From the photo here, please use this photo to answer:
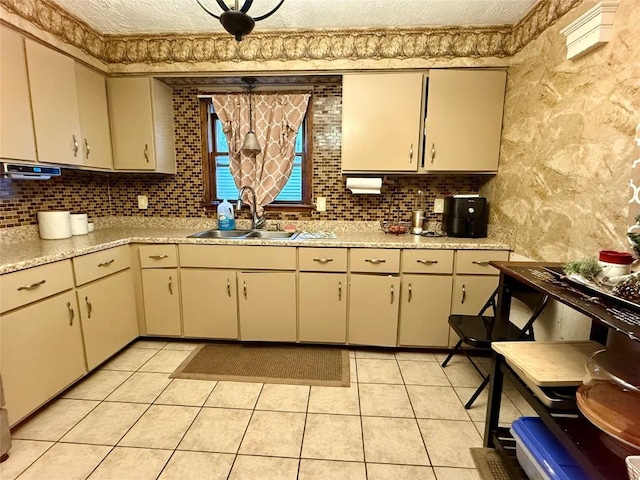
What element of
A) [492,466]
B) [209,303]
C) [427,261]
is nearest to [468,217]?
[427,261]

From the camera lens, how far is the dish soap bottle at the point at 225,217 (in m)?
2.87

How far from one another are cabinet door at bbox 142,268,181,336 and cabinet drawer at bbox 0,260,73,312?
0.64 metres

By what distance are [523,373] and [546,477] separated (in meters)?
0.31

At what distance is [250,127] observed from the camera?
2.86 metres

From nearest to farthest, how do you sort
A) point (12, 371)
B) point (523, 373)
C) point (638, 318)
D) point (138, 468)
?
point (638, 318), point (523, 373), point (138, 468), point (12, 371)

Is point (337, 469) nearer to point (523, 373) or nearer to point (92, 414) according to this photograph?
point (523, 373)

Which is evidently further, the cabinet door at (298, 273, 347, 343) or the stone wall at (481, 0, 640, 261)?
the cabinet door at (298, 273, 347, 343)

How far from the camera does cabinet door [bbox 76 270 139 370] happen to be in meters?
2.07

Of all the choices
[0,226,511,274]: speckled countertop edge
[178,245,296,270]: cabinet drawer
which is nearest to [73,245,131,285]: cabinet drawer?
[0,226,511,274]: speckled countertop edge

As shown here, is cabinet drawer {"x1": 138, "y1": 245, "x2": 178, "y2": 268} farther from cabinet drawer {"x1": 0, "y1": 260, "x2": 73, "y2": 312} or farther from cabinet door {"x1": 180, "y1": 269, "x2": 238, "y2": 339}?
cabinet drawer {"x1": 0, "y1": 260, "x2": 73, "y2": 312}

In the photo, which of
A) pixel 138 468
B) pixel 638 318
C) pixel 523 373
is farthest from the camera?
pixel 138 468

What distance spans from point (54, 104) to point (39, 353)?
1580 mm

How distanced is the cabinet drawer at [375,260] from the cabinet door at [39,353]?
6.14 ft

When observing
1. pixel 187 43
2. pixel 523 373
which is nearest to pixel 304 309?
pixel 523 373
